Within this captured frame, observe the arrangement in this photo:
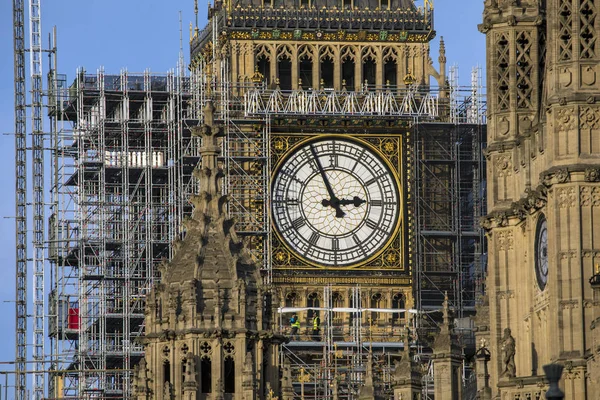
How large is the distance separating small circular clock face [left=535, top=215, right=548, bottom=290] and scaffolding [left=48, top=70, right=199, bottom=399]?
1587 inches

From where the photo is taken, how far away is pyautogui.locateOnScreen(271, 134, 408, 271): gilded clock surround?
101 metres

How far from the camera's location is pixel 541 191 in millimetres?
60281

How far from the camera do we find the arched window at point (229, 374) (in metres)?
77.1

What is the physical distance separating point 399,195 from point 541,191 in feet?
139

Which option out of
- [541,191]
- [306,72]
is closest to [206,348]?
[541,191]

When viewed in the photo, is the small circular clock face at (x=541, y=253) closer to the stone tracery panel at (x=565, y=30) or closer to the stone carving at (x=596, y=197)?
the stone carving at (x=596, y=197)

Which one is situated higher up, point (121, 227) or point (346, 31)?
point (346, 31)

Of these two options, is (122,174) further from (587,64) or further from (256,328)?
(587,64)

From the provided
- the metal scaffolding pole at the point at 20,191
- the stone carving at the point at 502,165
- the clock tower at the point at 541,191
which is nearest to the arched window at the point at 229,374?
the clock tower at the point at 541,191

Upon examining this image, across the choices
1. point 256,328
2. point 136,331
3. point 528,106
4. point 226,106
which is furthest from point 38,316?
point 528,106

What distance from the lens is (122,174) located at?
103312 millimetres

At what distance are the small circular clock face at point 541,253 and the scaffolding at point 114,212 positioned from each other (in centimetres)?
4030

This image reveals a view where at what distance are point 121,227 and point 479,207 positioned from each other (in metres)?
14.0

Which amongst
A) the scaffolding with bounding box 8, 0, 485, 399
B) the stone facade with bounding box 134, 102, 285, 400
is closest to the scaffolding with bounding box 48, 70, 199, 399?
the scaffolding with bounding box 8, 0, 485, 399
